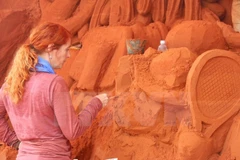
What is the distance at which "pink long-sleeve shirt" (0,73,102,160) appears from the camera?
1.66 metres

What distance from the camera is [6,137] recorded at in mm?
2010

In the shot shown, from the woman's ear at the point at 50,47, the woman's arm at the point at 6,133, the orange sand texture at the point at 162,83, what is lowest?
the orange sand texture at the point at 162,83

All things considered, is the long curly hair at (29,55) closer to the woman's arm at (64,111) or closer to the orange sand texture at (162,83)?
the woman's arm at (64,111)

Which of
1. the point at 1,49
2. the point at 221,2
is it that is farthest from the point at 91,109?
the point at 1,49

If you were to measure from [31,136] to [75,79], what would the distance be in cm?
189

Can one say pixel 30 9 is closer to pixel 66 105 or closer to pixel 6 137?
pixel 6 137

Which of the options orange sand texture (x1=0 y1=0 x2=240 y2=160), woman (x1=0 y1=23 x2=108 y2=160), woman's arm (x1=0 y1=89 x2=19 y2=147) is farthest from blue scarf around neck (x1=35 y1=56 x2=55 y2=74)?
orange sand texture (x1=0 y1=0 x2=240 y2=160)

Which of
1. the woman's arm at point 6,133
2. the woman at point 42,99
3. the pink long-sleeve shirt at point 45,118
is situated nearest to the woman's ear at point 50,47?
the woman at point 42,99

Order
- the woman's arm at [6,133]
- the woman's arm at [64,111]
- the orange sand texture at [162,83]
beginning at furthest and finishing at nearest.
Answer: the orange sand texture at [162,83] → the woman's arm at [6,133] → the woman's arm at [64,111]

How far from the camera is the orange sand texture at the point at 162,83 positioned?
7.60 ft

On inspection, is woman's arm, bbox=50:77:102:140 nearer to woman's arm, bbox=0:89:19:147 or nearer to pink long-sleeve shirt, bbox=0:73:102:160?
pink long-sleeve shirt, bbox=0:73:102:160

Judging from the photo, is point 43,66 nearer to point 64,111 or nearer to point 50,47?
point 50,47

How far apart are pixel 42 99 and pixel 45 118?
0.33 ft

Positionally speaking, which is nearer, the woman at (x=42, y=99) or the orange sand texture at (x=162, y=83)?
the woman at (x=42, y=99)
